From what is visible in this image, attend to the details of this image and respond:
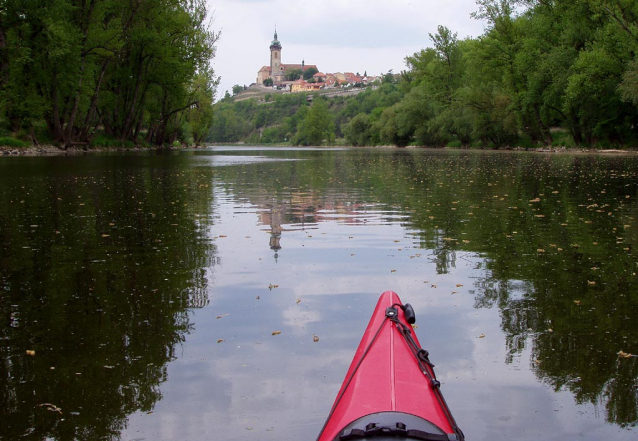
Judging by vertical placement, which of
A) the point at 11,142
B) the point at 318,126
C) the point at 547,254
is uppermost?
the point at 318,126

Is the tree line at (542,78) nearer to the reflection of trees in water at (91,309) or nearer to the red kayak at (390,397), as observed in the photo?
the reflection of trees in water at (91,309)

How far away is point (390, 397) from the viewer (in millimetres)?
3219

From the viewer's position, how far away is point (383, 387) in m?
3.34

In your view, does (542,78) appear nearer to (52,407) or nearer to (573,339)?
(573,339)

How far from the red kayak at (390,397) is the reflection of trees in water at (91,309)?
60.7 inches

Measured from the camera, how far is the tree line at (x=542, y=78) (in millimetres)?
46375

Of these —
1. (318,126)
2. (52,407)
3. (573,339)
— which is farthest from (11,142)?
(318,126)

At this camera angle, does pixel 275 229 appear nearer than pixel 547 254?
No

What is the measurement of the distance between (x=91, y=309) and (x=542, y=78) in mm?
53872

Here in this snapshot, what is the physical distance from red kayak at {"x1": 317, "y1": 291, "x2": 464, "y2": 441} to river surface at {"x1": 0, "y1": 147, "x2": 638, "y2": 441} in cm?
64

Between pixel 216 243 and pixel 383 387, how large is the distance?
7.17m

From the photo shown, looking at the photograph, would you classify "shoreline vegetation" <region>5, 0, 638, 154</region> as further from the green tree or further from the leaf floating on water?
the green tree

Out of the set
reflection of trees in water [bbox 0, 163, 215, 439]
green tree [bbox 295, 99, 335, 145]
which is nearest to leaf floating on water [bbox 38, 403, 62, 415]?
reflection of trees in water [bbox 0, 163, 215, 439]

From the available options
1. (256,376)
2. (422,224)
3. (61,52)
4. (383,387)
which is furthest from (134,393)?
(61,52)
